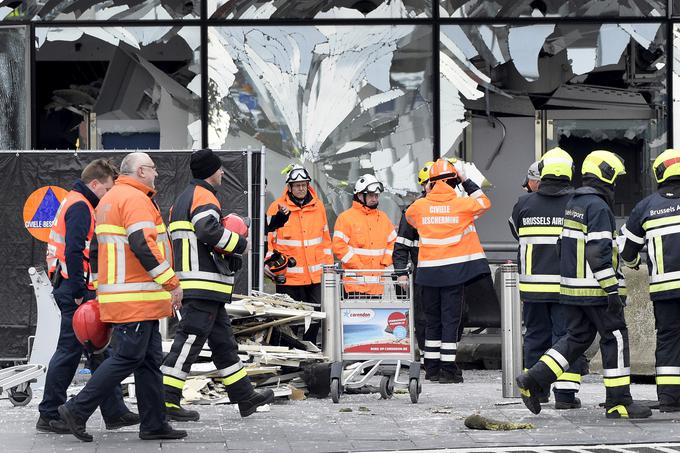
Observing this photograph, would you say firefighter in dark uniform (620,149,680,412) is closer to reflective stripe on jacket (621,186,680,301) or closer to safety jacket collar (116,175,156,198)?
reflective stripe on jacket (621,186,680,301)

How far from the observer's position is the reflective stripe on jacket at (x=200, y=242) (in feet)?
34.7

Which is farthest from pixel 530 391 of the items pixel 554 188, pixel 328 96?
pixel 328 96

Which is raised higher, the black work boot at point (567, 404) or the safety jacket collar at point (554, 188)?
the safety jacket collar at point (554, 188)

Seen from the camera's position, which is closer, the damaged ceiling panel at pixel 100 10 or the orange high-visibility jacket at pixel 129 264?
the orange high-visibility jacket at pixel 129 264

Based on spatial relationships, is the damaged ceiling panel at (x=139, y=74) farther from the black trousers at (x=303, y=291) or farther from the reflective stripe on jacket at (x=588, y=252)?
the reflective stripe on jacket at (x=588, y=252)

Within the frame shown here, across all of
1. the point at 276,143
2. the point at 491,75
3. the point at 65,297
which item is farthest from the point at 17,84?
the point at 65,297

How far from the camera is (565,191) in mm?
11992

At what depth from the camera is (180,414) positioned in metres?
10.9

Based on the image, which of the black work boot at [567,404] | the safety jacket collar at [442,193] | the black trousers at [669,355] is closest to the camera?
the black trousers at [669,355]

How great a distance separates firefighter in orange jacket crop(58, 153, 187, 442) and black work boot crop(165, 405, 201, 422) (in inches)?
34.2

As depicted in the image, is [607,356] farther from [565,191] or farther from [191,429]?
[191,429]

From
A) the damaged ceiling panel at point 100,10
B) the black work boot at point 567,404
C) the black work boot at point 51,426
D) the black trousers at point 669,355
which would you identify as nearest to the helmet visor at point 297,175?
the damaged ceiling panel at point 100,10

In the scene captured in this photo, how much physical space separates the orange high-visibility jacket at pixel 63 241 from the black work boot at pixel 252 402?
4.72 ft

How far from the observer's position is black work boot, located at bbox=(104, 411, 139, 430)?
1047 centimetres
